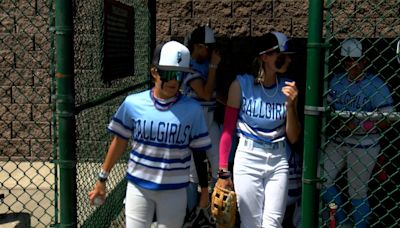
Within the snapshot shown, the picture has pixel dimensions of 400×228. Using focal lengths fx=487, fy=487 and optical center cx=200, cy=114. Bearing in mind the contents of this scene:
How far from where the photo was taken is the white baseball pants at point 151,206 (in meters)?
3.02

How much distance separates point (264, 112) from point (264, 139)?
19cm

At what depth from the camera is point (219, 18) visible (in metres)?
5.75

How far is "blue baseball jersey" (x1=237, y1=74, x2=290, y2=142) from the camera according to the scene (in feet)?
11.4

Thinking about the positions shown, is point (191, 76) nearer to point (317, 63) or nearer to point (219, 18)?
point (219, 18)

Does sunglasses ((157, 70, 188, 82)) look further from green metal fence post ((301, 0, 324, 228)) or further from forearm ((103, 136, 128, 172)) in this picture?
green metal fence post ((301, 0, 324, 228))

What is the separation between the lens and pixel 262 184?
3541mm

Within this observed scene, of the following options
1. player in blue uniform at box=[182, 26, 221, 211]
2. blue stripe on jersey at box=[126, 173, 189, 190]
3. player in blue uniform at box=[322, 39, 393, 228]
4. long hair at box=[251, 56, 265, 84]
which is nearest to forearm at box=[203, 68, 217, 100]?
player in blue uniform at box=[182, 26, 221, 211]

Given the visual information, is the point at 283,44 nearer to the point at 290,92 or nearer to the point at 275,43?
the point at 275,43

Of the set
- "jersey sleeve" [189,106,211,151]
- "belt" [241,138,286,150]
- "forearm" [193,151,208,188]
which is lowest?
"forearm" [193,151,208,188]

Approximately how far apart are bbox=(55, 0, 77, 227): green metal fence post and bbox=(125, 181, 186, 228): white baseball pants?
0.35 m

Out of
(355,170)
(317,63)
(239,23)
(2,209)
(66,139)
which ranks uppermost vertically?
(239,23)

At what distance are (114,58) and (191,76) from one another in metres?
0.96

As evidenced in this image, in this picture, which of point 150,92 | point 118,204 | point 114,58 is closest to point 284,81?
point 150,92

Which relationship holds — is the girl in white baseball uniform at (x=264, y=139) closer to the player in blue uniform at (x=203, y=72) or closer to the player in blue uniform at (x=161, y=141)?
the player in blue uniform at (x=161, y=141)
